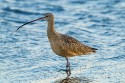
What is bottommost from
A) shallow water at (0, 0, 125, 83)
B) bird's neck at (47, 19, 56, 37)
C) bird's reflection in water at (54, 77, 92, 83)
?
bird's reflection in water at (54, 77, 92, 83)

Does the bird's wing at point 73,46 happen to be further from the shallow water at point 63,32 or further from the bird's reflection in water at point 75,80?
the bird's reflection in water at point 75,80

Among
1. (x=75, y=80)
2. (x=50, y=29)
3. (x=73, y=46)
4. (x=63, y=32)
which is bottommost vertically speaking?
(x=75, y=80)

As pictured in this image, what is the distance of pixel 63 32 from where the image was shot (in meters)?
15.6

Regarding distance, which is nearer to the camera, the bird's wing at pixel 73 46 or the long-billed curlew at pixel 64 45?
the long-billed curlew at pixel 64 45

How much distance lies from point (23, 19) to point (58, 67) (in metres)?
6.62

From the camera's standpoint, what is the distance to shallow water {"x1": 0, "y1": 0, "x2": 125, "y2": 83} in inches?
423

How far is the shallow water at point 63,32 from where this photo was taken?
35.2 ft

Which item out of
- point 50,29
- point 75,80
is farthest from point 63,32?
point 75,80

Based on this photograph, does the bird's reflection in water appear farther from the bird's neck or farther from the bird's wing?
the bird's neck

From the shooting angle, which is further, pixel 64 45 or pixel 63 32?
pixel 63 32

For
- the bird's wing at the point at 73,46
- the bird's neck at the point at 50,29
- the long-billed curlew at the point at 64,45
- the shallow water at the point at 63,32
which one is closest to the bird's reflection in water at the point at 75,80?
the shallow water at the point at 63,32

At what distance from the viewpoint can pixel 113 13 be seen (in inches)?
731

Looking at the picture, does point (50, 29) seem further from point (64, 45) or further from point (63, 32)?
point (63, 32)

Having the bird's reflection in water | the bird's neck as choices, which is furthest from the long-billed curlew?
the bird's reflection in water
